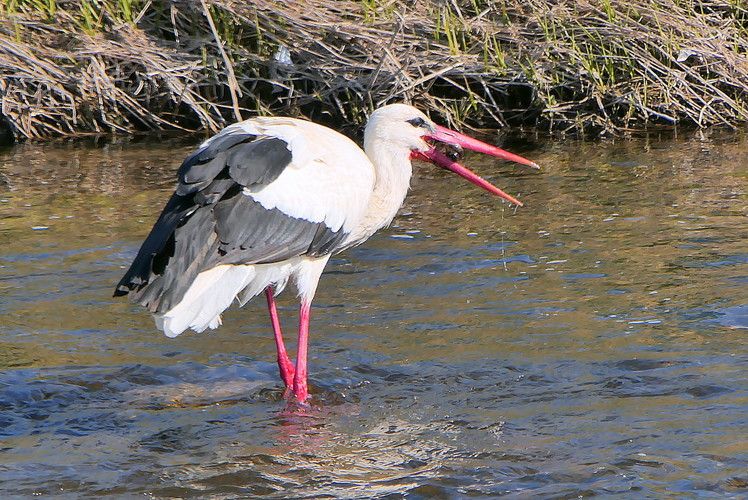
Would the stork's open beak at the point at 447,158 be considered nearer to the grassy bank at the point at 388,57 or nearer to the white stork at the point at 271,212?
the white stork at the point at 271,212

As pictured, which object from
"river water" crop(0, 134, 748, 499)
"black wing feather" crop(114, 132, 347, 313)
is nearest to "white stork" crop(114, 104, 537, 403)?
"black wing feather" crop(114, 132, 347, 313)

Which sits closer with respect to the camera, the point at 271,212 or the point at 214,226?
the point at 214,226

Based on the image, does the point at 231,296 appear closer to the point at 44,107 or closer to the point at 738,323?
the point at 738,323

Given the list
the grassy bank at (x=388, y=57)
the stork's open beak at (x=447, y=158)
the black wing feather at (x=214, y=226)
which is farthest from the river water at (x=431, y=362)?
the grassy bank at (x=388, y=57)

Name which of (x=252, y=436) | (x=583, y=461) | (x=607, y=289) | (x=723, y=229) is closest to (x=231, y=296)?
(x=252, y=436)

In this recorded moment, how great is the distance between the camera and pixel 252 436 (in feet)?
13.7

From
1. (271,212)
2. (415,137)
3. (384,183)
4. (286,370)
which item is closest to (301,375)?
(286,370)

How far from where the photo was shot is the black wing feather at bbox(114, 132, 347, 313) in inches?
167

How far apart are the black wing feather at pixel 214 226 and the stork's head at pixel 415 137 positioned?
554 millimetres

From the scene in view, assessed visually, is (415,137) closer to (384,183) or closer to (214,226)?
(384,183)

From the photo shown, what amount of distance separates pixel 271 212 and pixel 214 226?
273mm

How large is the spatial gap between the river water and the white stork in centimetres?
41

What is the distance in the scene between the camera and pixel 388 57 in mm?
8219

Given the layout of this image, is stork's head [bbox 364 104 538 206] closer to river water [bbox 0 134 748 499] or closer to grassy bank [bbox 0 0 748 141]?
river water [bbox 0 134 748 499]
